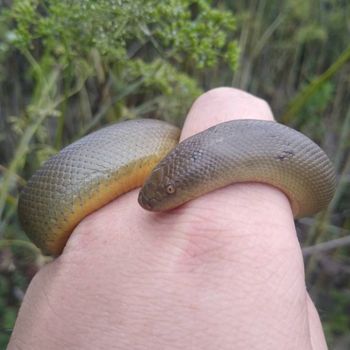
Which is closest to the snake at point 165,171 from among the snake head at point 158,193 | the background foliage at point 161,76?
the snake head at point 158,193

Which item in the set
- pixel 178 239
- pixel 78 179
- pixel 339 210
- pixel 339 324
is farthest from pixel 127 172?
pixel 339 210

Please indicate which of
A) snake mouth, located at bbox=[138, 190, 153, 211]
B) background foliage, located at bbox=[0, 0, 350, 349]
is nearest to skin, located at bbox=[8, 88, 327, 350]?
snake mouth, located at bbox=[138, 190, 153, 211]

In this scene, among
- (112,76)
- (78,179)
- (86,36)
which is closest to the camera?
(78,179)

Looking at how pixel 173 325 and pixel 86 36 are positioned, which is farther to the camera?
pixel 86 36

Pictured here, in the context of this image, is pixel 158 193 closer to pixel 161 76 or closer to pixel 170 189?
pixel 170 189

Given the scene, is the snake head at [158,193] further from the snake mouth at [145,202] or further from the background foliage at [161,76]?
the background foliage at [161,76]

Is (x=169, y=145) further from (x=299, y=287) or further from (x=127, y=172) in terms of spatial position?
(x=299, y=287)
